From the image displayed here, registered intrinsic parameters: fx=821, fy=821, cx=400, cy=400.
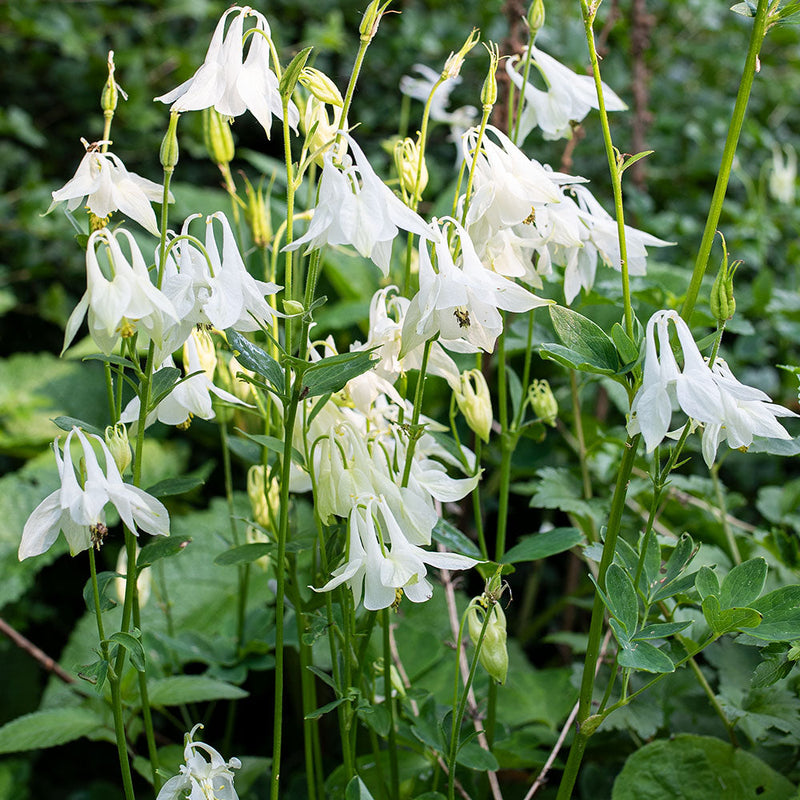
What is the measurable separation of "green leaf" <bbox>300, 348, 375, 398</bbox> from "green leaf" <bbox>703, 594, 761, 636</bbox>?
0.97 feet

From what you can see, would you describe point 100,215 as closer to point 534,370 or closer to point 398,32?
point 534,370

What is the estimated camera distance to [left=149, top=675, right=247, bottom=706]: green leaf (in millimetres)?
823

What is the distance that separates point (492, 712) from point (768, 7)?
24.9 inches

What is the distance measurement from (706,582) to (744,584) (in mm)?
32

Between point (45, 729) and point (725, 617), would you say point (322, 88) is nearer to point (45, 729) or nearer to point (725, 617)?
point (725, 617)

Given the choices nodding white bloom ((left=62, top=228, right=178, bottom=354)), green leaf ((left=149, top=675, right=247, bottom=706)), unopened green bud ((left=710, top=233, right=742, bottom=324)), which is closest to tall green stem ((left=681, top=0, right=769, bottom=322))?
unopened green bud ((left=710, top=233, right=742, bottom=324))

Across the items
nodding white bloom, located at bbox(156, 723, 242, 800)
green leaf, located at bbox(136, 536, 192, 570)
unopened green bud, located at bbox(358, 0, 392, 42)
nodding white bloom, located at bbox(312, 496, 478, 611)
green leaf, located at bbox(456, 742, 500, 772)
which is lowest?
green leaf, located at bbox(456, 742, 500, 772)

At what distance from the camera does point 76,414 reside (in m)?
1.71

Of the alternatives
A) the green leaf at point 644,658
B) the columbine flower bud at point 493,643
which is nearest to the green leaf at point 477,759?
the columbine flower bud at point 493,643

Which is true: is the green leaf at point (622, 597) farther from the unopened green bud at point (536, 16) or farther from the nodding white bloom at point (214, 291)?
the unopened green bud at point (536, 16)

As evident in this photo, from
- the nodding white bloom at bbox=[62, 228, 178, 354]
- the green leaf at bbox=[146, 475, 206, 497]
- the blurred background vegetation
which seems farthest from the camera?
the blurred background vegetation

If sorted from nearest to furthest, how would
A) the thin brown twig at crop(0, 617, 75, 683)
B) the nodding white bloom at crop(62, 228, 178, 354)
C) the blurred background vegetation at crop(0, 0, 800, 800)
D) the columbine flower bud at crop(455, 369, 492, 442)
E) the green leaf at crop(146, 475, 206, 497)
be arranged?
the nodding white bloom at crop(62, 228, 178, 354), the green leaf at crop(146, 475, 206, 497), the columbine flower bud at crop(455, 369, 492, 442), the thin brown twig at crop(0, 617, 75, 683), the blurred background vegetation at crop(0, 0, 800, 800)

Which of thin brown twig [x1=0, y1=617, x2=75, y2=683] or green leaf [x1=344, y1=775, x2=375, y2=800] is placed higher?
green leaf [x1=344, y1=775, x2=375, y2=800]

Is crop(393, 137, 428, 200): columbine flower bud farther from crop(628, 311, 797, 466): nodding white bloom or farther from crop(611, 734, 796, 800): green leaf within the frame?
crop(611, 734, 796, 800): green leaf
